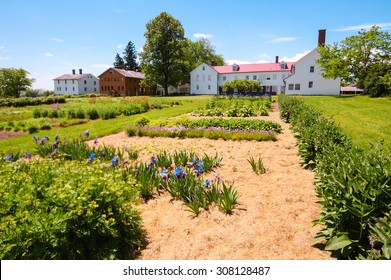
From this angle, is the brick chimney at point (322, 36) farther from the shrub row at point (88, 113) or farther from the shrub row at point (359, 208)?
the shrub row at point (359, 208)

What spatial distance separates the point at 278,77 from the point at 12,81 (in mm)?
61784

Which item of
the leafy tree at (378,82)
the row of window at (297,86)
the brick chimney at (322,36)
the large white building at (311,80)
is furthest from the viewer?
the row of window at (297,86)

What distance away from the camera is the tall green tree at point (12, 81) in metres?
62.7

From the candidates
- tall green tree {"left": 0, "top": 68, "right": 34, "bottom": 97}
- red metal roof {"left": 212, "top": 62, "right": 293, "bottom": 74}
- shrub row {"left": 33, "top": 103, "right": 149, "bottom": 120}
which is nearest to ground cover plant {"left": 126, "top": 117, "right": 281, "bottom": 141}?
shrub row {"left": 33, "top": 103, "right": 149, "bottom": 120}

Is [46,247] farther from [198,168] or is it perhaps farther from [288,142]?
[288,142]

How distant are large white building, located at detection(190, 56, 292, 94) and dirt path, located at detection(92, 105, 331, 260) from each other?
49417 mm

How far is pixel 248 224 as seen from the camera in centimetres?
392

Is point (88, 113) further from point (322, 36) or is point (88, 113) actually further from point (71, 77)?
point (71, 77)

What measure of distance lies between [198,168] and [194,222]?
117cm

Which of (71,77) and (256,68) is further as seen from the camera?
(71,77)

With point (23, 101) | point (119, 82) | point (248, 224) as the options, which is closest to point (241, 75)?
point (119, 82)

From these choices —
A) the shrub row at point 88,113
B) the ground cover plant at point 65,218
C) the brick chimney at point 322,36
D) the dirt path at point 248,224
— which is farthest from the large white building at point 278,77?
the ground cover plant at point 65,218

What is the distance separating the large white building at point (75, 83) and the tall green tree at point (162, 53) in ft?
119

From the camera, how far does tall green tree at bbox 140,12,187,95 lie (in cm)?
5312
